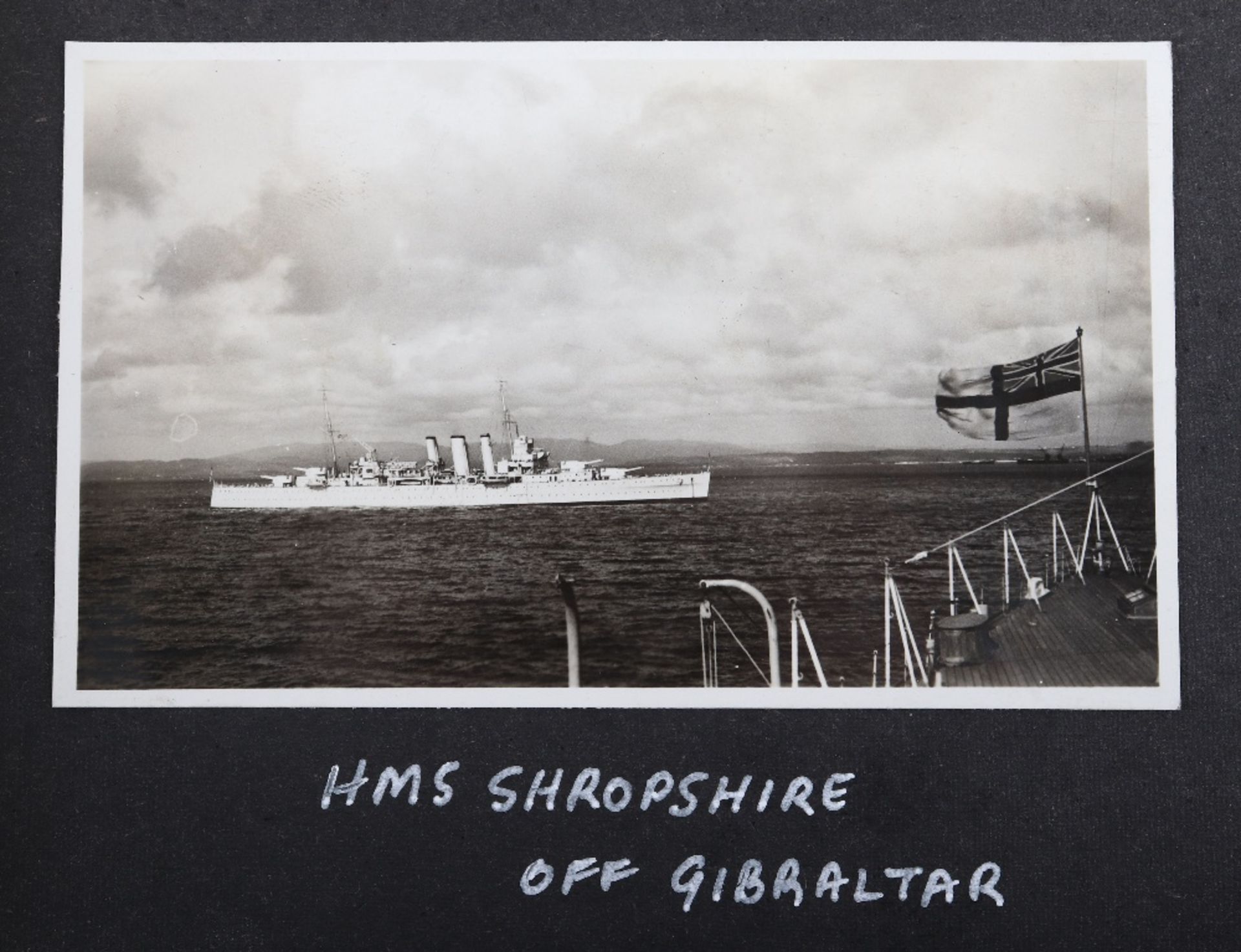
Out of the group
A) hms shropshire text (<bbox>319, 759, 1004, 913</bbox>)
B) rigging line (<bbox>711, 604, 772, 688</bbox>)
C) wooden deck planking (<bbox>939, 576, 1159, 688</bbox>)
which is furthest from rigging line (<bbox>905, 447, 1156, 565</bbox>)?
hms shropshire text (<bbox>319, 759, 1004, 913</bbox>)

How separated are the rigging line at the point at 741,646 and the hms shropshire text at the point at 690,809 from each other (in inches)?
8.8

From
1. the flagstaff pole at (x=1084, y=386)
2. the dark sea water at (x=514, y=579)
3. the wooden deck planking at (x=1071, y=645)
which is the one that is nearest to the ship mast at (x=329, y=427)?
the dark sea water at (x=514, y=579)

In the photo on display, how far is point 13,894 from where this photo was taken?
2.09 meters

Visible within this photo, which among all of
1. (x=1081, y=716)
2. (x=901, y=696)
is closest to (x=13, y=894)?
(x=901, y=696)

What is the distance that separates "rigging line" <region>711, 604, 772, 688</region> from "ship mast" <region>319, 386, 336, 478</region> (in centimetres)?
96

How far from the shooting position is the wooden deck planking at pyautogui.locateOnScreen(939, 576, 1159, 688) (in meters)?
2.10

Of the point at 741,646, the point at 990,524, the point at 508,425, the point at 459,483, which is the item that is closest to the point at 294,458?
the point at 459,483

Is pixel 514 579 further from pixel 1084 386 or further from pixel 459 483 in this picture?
pixel 1084 386

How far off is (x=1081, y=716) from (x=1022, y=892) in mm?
417

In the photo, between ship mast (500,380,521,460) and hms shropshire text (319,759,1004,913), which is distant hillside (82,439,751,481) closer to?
ship mast (500,380,521,460)

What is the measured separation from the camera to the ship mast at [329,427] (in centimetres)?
216

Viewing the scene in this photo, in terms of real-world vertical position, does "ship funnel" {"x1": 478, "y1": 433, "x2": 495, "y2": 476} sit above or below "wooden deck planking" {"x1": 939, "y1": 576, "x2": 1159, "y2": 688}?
above

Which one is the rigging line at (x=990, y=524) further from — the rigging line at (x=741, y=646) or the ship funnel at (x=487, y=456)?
the ship funnel at (x=487, y=456)

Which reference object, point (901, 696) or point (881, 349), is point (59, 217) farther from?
point (901, 696)
